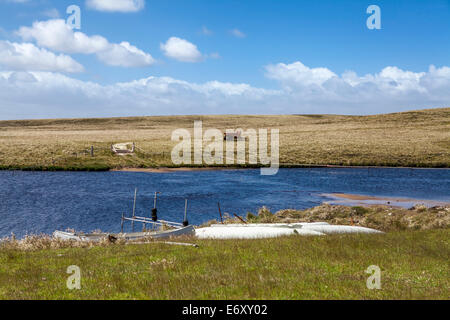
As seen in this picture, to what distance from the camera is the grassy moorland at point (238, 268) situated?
9883 mm

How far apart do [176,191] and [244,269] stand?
31.4m

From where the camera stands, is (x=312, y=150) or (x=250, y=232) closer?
(x=250, y=232)

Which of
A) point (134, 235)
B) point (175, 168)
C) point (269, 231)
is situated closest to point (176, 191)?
point (175, 168)

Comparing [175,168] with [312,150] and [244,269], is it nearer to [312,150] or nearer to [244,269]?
[312,150]

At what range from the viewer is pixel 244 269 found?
1212 centimetres

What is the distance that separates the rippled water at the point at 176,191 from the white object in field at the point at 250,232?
943cm

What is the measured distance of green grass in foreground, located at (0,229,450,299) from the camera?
9.86m

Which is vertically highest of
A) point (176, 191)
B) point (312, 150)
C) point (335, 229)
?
point (312, 150)

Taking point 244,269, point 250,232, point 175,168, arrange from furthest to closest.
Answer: point 175,168 < point 250,232 < point 244,269

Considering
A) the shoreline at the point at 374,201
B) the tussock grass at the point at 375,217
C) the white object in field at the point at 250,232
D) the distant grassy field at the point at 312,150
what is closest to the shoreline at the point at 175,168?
the distant grassy field at the point at 312,150

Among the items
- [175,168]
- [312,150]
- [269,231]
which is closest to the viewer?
[269,231]
